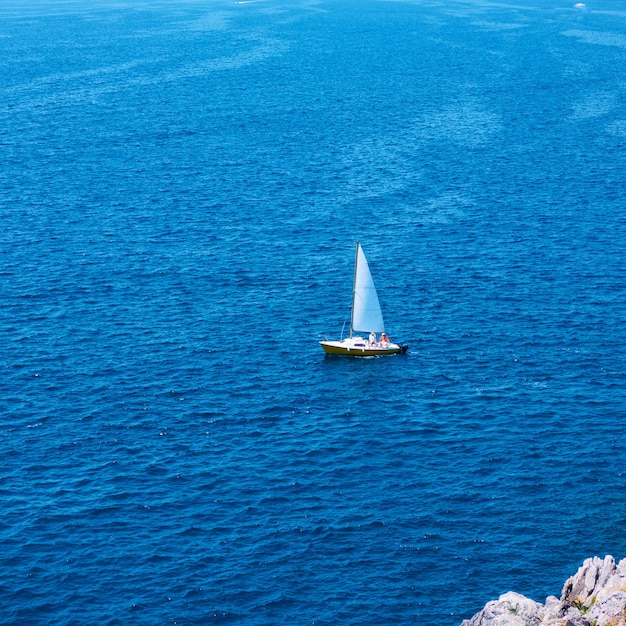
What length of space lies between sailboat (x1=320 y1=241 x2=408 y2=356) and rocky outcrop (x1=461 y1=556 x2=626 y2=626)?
54579 mm

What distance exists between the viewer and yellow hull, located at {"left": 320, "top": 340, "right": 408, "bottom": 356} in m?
123

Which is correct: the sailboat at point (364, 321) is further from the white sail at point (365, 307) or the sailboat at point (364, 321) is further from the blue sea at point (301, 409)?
the blue sea at point (301, 409)

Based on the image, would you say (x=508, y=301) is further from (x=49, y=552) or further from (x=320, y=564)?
(x=49, y=552)

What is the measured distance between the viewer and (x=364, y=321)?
127m

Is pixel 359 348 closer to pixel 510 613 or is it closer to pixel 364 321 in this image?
pixel 364 321

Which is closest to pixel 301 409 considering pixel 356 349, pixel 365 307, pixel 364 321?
pixel 356 349

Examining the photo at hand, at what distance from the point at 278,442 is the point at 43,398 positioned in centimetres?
2888

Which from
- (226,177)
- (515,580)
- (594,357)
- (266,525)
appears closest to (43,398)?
(266,525)

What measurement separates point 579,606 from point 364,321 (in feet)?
206

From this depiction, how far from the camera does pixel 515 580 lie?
81.4 meters

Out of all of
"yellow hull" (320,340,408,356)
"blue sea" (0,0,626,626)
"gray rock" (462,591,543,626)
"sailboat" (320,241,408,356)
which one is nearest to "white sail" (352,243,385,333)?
"sailboat" (320,241,408,356)

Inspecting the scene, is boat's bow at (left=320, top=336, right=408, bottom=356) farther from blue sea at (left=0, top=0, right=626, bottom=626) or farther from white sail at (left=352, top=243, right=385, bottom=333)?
white sail at (left=352, top=243, right=385, bottom=333)

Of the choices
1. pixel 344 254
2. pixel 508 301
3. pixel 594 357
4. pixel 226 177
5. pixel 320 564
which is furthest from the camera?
pixel 226 177

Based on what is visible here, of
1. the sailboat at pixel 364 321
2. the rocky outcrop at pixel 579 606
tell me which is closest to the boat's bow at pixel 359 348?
the sailboat at pixel 364 321
